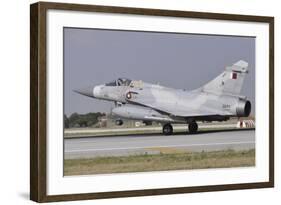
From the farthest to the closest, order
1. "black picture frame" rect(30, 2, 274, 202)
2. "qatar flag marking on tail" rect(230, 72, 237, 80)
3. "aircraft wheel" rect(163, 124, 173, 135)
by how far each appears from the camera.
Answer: "qatar flag marking on tail" rect(230, 72, 237, 80) → "aircraft wheel" rect(163, 124, 173, 135) → "black picture frame" rect(30, 2, 274, 202)

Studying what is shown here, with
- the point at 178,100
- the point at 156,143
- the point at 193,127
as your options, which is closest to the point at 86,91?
the point at 156,143

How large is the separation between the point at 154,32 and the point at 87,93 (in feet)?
2.45

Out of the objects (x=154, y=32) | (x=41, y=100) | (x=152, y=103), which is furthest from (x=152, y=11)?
(x=41, y=100)

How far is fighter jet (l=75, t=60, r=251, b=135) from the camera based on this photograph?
20.5ft

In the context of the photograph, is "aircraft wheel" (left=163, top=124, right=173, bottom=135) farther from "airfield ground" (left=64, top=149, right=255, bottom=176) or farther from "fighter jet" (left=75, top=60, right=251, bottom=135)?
"airfield ground" (left=64, top=149, right=255, bottom=176)

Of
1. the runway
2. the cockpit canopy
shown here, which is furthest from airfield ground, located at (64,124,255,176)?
the cockpit canopy

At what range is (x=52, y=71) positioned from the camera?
5.82 metres

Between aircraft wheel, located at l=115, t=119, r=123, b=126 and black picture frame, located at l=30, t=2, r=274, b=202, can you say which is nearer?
black picture frame, located at l=30, t=2, r=274, b=202

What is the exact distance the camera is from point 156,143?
6.33 metres

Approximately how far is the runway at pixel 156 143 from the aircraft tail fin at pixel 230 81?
0.34 metres

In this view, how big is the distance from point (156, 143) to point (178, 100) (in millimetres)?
399

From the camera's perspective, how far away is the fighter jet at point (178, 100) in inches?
246

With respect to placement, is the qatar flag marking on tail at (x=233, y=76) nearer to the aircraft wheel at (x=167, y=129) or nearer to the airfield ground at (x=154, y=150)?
the airfield ground at (x=154, y=150)

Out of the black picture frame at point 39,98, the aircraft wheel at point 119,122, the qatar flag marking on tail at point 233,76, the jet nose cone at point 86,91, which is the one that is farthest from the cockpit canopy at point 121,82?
the qatar flag marking on tail at point 233,76
